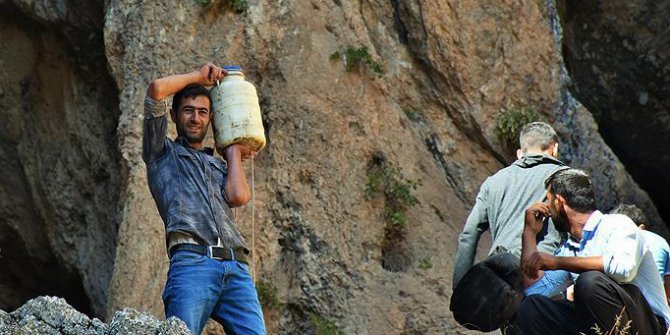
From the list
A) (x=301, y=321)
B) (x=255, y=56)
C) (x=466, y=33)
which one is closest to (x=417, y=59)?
(x=466, y=33)

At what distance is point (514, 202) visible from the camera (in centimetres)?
747

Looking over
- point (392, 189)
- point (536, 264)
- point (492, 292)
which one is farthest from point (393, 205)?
point (536, 264)

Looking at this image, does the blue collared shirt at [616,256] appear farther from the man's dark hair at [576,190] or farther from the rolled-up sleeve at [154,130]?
the rolled-up sleeve at [154,130]

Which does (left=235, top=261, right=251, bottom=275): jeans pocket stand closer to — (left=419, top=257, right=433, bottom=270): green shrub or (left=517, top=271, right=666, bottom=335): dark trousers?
(left=517, top=271, right=666, bottom=335): dark trousers

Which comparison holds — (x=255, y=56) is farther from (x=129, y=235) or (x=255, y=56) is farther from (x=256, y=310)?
(x=256, y=310)

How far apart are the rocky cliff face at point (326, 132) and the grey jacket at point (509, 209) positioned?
5.44 ft

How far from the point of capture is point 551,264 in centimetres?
683

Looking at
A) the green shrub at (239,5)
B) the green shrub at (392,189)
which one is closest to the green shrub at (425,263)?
the green shrub at (392,189)

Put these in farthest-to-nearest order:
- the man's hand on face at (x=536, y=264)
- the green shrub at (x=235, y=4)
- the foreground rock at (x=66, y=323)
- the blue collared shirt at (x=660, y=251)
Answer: the green shrub at (x=235, y=4), the blue collared shirt at (x=660, y=251), the man's hand on face at (x=536, y=264), the foreground rock at (x=66, y=323)

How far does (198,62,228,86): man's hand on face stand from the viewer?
6.84m

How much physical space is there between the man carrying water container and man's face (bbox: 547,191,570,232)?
1.71 meters

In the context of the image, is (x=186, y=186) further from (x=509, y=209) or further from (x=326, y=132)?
(x=326, y=132)

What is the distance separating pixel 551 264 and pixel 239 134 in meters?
1.80

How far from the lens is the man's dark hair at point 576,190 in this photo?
6.91 meters
